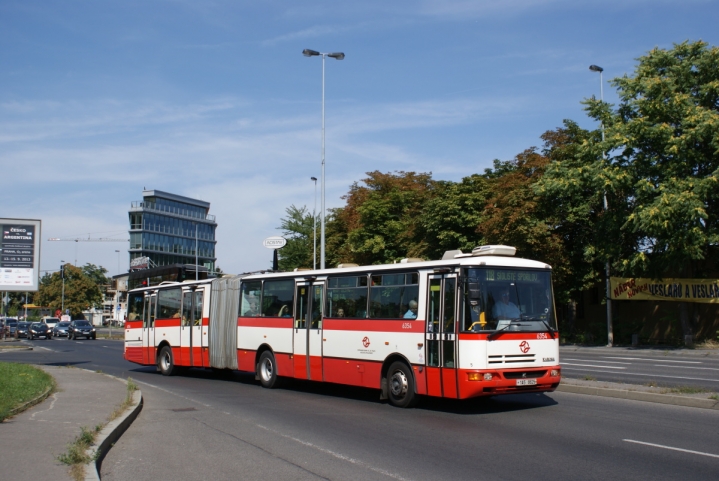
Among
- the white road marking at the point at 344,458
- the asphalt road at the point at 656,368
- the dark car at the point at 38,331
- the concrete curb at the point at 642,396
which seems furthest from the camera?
the dark car at the point at 38,331

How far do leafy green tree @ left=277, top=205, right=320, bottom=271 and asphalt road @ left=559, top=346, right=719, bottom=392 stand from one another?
3322cm

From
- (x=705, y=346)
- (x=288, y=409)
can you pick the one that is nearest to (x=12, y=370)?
(x=288, y=409)

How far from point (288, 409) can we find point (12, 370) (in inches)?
403

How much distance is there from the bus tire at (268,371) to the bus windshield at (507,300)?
6.94 meters

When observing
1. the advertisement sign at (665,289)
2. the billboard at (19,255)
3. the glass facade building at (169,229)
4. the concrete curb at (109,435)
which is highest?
the glass facade building at (169,229)

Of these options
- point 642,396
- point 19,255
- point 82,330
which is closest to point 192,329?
point 642,396

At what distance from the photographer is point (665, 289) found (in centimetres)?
3334

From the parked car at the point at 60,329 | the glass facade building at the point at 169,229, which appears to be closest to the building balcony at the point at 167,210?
the glass facade building at the point at 169,229

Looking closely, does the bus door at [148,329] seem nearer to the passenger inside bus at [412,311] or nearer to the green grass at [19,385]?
the green grass at [19,385]

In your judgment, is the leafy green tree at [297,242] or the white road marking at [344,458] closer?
the white road marking at [344,458]

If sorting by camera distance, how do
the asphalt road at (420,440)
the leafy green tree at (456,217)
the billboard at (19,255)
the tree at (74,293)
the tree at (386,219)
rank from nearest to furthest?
the asphalt road at (420,440) < the billboard at (19,255) < the leafy green tree at (456,217) < the tree at (386,219) < the tree at (74,293)

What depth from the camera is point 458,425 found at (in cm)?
1159

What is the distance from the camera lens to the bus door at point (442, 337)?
41.5 ft

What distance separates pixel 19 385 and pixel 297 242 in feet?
150
